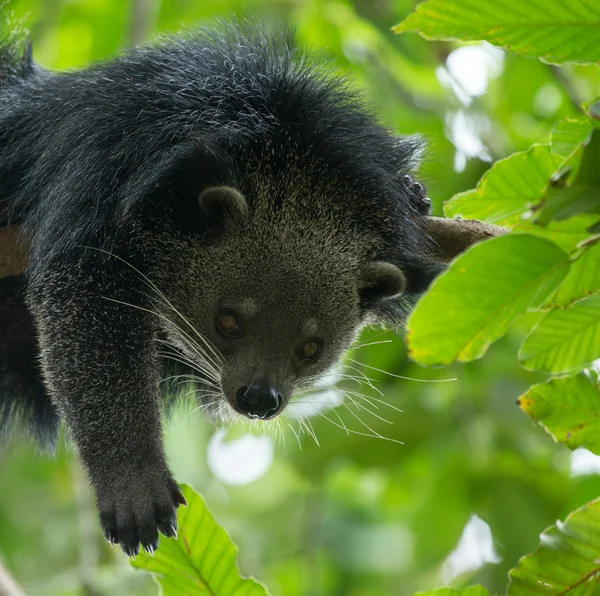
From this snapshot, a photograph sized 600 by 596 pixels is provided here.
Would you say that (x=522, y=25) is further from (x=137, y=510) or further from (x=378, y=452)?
(x=378, y=452)

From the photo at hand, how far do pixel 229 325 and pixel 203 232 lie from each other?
0.43 metres

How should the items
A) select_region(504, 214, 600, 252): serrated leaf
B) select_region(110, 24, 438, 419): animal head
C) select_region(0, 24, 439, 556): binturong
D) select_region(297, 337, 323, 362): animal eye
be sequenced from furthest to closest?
select_region(297, 337, 323, 362): animal eye
select_region(110, 24, 438, 419): animal head
select_region(0, 24, 439, 556): binturong
select_region(504, 214, 600, 252): serrated leaf

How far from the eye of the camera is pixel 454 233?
143 inches

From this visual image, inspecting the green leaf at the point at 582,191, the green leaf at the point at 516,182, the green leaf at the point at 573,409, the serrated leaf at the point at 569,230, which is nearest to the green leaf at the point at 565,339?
the green leaf at the point at 573,409

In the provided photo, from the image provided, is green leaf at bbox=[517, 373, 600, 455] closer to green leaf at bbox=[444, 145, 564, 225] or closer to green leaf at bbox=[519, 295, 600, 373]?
green leaf at bbox=[519, 295, 600, 373]

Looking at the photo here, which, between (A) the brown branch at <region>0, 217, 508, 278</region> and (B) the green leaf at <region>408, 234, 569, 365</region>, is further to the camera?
(A) the brown branch at <region>0, 217, 508, 278</region>

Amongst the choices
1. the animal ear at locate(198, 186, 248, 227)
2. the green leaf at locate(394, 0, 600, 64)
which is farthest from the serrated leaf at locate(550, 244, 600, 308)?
the animal ear at locate(198, 186, 248, 227)

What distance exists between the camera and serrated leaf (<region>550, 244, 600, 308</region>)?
2105mm

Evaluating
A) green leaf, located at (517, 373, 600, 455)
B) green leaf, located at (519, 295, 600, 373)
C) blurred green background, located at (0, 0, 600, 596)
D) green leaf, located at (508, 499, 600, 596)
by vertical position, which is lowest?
blurred green background, located at (0, 0, 600, 596)


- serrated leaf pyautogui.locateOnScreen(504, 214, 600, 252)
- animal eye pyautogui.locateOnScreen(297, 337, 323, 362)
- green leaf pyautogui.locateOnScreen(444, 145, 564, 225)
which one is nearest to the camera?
serrated leaf pyautogui.locateOnScreen(504, 214, 600, 252)

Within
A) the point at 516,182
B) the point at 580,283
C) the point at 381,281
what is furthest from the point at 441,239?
the point at 580,283

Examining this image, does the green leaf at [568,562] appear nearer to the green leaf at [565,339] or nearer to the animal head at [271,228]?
the green leaf at [565,339]

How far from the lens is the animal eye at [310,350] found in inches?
153

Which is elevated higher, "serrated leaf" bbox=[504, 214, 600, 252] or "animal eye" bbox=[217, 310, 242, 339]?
"serrated leaf" bbox=[504, 214, 600, 252]
